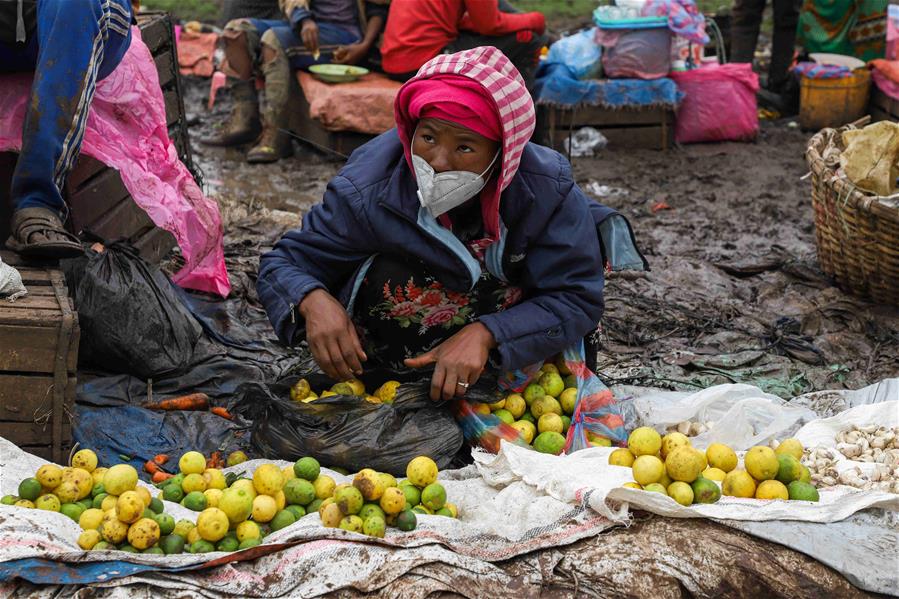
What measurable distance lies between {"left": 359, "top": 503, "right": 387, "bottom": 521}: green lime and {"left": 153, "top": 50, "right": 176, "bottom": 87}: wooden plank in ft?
10.4

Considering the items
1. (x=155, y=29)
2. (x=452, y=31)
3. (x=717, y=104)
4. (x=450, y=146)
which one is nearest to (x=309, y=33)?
(x=452, y=31)

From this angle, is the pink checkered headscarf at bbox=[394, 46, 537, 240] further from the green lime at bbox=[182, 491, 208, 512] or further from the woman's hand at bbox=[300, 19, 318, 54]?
the woman's hand at bbox=[300, 19, 318, 54]

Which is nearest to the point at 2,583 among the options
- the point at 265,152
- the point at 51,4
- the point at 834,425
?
the point at 51,4

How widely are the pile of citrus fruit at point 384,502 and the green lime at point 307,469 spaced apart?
7 centimetres

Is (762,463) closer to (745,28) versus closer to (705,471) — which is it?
(705,471)

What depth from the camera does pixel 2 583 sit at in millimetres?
2168

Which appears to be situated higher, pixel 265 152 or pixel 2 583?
pixel 2 583

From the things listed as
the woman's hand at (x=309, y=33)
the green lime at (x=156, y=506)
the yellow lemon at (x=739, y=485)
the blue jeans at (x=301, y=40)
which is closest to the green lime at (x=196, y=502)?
the green lime at (x=156, y=506)

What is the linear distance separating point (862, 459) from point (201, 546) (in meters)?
1.95

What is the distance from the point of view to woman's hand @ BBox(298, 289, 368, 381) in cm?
299

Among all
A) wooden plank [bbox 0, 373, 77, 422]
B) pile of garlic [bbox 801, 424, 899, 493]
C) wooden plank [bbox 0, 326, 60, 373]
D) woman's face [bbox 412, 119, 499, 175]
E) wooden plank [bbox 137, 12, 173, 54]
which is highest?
woman's face [bbox 412, 119, 499, 175]

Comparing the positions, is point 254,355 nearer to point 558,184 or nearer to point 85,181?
point 85,181

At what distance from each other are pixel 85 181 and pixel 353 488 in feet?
7.34

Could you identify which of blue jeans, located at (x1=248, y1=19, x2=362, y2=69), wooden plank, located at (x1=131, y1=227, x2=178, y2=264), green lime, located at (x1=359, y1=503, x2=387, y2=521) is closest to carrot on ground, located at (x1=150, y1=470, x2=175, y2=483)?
green lime, located at (x1=359, y1=503, x2=387, y2=521)
